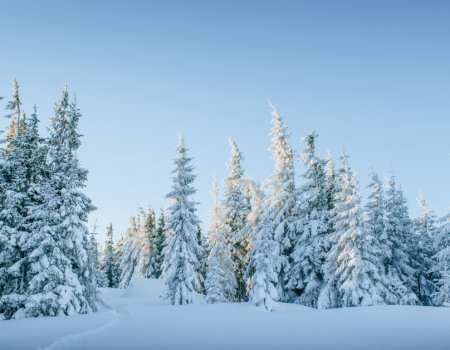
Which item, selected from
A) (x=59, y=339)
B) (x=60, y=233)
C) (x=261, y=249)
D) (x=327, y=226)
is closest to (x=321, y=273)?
(x=327, y=226)

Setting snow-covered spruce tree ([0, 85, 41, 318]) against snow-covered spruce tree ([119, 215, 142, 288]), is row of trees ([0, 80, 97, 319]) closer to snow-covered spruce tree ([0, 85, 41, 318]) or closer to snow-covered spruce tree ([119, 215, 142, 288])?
snow-covered spruce tree ([0, 85, 41, 318])

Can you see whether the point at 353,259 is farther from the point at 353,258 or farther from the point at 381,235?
the point at 381,235

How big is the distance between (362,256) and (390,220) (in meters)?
8.09

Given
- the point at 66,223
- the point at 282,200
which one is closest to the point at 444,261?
the point at 282,200

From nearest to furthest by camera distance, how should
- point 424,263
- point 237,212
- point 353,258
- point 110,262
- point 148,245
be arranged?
point 353,258 < point 424,263 < point 237,212 < point 148,245 < point 110,262

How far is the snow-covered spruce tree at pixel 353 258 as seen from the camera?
87.0ft

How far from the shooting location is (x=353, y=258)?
27.0 metres

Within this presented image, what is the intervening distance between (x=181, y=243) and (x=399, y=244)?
1963 centimetres

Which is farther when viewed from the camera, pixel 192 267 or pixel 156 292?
pixel 156 292

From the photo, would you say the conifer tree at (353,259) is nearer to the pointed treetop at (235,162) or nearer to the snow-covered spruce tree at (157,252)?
the pointed treetop at (235,162)

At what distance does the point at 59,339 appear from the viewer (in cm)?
1141

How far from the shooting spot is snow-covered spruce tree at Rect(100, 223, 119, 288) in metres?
79.4

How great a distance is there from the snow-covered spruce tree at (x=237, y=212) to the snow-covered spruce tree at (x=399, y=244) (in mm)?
13396

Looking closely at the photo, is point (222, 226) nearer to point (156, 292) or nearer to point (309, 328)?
point (156, 292)
